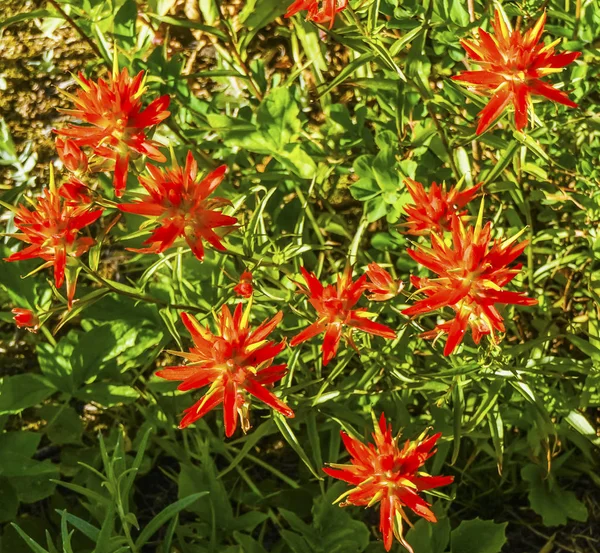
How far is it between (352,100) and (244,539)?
1.10m

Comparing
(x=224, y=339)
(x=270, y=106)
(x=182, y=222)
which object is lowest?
(x=224, y=339)

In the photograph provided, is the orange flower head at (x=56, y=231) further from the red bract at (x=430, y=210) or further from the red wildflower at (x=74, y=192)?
the red bract at (x=430, y=210)

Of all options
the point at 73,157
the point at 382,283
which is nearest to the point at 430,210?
the point at 382,283

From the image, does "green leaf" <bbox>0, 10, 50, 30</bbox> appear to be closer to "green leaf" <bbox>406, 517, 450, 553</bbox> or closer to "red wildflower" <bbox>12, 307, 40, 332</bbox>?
"red wildflower" <bbox>12, 307, 40, 332</bbox>

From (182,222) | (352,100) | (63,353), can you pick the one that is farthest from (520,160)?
(63,353)

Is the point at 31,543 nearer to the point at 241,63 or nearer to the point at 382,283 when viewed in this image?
the point at 382,283

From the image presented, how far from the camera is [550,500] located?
156 cm

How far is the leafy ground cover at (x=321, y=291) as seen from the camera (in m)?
1.06

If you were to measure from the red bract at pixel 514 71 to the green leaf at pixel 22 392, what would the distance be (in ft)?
3.52

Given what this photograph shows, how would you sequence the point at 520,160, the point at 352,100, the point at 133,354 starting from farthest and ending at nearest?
1. the point at 352,100
2. the point at 133,354
3. the point at 520,160

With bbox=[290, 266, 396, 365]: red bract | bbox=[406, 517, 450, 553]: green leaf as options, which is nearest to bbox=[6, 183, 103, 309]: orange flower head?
bbox=[290, 266, 396, 365]: red bract

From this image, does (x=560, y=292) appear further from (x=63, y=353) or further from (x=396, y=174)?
(x=63, y=353)

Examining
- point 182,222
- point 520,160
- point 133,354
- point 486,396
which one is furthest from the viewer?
point 133,354

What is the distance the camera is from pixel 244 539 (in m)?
1.42
